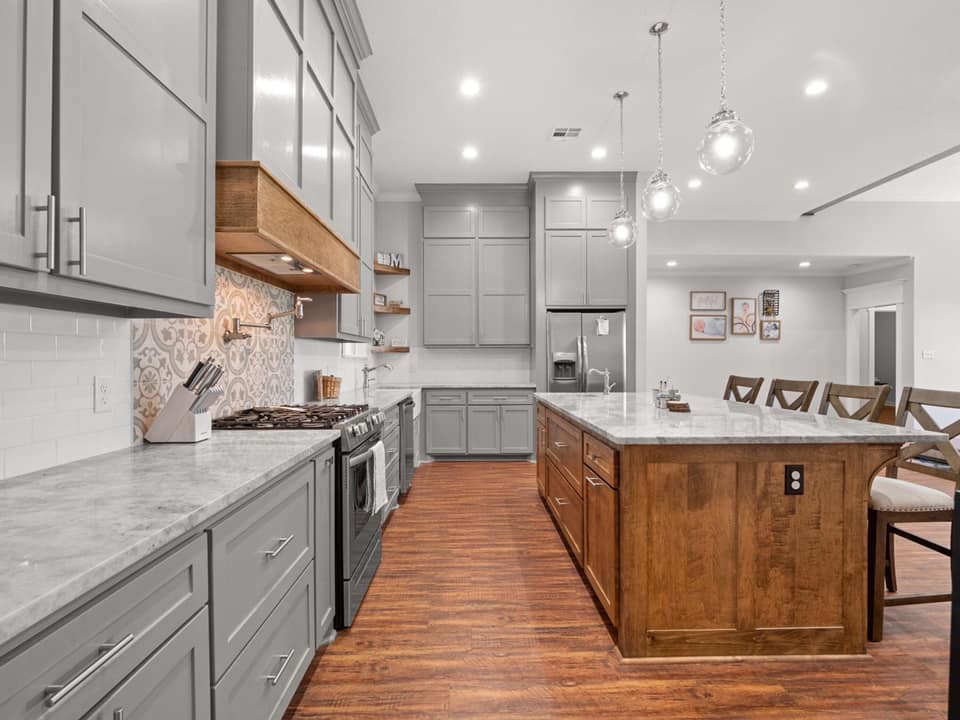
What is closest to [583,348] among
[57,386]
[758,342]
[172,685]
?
[57,386]

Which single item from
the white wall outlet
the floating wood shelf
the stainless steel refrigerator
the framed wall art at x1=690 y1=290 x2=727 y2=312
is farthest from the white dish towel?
the framed wall art at x1=690 y1=290 x2=727 y2=312

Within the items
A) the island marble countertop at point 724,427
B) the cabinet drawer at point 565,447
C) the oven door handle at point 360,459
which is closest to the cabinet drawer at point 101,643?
the oven door handle at point 360,459

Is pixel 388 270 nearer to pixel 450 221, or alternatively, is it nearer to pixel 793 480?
pixel 450 221

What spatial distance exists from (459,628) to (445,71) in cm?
351

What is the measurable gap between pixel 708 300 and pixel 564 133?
537 centimetres

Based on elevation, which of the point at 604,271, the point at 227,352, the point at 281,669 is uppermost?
the point at 604,271

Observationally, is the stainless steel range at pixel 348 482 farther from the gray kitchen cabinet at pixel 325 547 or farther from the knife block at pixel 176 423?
the knife block at pixel 176 423

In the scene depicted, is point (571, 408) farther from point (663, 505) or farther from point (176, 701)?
point (176, 701)

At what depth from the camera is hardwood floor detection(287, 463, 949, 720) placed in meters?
1.71

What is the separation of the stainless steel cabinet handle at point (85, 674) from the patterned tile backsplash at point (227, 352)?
1172 millimetres

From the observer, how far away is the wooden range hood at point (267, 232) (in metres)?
1.68

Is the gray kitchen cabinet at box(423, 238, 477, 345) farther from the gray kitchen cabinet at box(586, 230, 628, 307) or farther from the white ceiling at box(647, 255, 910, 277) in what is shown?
the white ceiling at box(647, 255, 910, 277)

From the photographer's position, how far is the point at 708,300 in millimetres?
8773

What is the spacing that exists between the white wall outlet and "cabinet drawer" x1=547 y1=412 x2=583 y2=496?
2.00 metres
